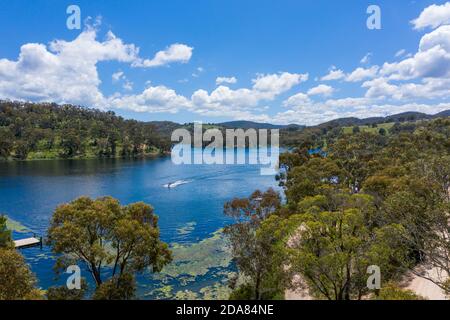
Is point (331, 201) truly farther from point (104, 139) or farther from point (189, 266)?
point (104, 139)

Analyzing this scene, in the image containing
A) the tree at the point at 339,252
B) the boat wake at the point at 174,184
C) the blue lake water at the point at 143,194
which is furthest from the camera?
the boat wake at the point at 174,184

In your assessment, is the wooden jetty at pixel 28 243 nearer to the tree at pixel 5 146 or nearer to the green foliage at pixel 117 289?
the green foliage at pixel 117 289

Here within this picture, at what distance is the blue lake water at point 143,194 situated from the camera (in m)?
46.3

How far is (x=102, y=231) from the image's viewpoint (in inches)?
1125

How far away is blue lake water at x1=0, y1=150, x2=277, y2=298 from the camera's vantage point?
152 feet

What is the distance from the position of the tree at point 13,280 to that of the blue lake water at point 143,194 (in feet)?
53.3

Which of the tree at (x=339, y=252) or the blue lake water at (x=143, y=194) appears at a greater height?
the tree at (x=339, y=252)

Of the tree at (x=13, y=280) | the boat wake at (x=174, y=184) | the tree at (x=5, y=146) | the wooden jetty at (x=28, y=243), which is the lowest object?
the wooden jetty at (x=28, y=243)

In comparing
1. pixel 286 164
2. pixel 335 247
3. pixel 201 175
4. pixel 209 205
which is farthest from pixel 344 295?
pixel 201 175

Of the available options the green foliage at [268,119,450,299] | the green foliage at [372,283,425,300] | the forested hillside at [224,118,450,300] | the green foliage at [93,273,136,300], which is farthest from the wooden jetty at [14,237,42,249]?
the green foliage at [372,283,425,300]

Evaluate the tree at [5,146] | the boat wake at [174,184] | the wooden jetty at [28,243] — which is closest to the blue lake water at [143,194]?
the boat wake at [174,184]

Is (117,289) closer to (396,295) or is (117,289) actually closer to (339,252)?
(339,252)

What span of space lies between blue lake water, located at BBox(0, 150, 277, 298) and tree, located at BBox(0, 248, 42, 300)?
1626cm

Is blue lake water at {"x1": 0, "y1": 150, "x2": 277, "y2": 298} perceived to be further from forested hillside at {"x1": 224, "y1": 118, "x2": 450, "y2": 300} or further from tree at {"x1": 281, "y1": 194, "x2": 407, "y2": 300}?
tree at {"x1": 281, "y1": 194, "x2": 407, "y2": 300}
